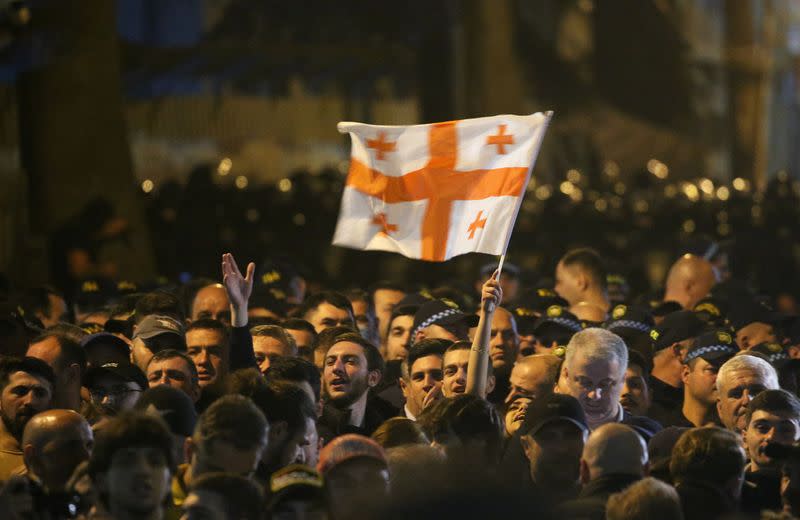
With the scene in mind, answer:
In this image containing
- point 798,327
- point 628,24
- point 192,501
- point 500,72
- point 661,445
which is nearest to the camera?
point 192,501

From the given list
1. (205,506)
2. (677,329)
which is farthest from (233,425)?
(677,329)

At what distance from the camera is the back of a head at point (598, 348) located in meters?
9.48

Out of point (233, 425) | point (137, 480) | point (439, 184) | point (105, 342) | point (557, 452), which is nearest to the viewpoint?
point (137, 480)

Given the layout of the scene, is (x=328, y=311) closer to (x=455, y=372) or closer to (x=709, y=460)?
(x=455, y=372)

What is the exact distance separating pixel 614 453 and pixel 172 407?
1.92 metres

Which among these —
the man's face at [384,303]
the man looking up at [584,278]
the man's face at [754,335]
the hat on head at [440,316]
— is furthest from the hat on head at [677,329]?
the man's face at [384,303]

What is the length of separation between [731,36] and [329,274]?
55.8 ft

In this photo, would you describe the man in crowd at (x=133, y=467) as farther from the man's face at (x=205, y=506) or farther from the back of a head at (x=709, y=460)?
the back of a head at (x=709, y=460)

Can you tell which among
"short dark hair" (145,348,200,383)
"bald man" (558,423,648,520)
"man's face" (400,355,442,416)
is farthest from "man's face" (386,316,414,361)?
"bald man" (558,423,648,520)

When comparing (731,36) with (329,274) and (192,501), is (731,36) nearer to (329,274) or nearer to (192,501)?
(329,274)

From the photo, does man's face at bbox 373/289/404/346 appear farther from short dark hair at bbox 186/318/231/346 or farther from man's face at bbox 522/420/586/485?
man's face at bbox 522/420/586/485

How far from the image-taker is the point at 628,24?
36.7m

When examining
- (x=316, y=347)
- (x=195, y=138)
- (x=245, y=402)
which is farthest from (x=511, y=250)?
(x=245, y=402)

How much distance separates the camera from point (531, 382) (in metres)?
9.99
